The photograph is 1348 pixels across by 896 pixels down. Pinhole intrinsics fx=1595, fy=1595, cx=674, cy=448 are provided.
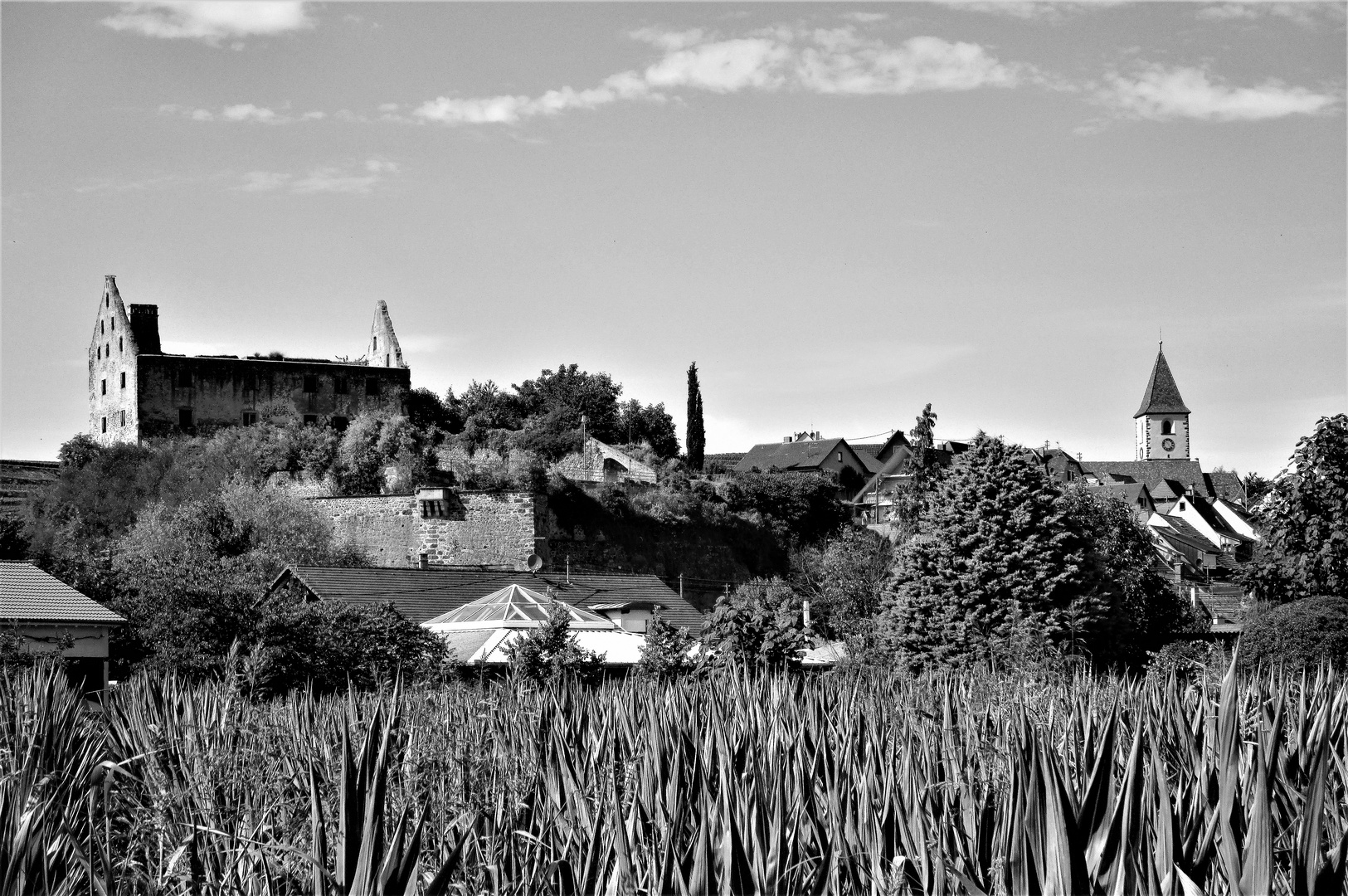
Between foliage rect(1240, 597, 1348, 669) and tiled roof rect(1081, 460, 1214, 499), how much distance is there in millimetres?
61857

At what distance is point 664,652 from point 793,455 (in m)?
51.4

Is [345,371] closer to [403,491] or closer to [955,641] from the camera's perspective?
[403,491]

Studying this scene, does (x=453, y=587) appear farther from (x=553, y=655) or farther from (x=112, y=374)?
(x=112, y=374)

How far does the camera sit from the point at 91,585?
79.9 feet

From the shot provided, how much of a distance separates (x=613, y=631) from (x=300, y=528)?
20.4m

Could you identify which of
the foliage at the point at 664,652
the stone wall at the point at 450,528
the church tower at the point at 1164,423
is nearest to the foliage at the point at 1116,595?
the foliage at the point at 664,652

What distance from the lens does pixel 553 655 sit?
59.4 ft

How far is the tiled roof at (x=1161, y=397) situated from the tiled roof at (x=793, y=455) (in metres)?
45.5

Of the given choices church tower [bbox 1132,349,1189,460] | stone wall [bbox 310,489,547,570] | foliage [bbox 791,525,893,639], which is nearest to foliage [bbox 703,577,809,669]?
foliage [bbox 791,525,893,639]

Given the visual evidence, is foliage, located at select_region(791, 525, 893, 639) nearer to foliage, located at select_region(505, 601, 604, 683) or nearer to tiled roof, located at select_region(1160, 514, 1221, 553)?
foliage, located at select_region(505, 601, 604, 683)

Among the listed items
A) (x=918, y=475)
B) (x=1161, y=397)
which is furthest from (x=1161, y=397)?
(x=918, y=475)

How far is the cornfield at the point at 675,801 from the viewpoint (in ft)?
14.6

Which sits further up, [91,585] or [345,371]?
[345,371]

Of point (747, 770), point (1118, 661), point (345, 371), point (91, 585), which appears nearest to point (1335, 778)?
point (747, 770)
